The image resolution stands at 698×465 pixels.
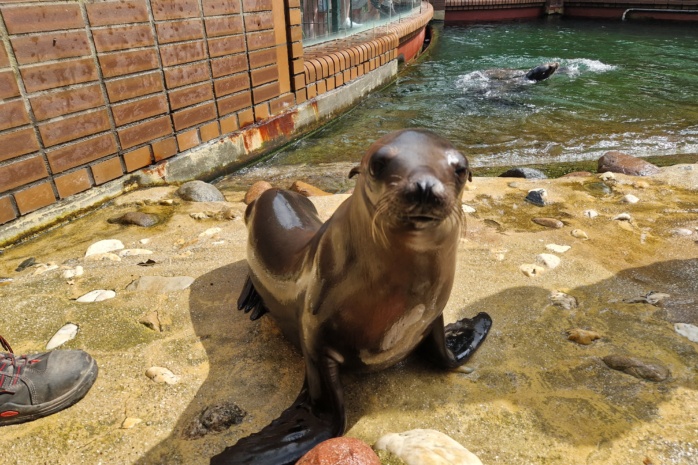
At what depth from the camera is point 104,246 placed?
3281mm

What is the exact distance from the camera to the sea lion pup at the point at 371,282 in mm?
1447

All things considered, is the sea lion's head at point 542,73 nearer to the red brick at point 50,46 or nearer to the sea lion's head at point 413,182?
the red brick at point 50,46

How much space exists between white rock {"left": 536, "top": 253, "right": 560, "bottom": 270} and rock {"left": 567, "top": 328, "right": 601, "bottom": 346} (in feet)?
2.26

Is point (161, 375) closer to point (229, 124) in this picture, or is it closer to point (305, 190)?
point (305, 190)

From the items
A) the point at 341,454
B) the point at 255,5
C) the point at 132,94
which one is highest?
the point at 255,5

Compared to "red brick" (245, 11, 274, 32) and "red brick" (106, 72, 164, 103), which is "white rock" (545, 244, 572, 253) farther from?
"red brick" (245, 11, 274, 32)

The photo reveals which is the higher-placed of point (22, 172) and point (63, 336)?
point (22, 172)

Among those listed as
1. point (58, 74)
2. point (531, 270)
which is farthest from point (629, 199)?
point (58, 74)

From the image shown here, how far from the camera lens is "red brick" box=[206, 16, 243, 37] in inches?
181

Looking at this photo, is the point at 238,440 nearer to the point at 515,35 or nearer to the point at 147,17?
the point at 147,17

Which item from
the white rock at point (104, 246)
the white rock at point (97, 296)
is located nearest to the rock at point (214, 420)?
the white rock at point (97, 296)

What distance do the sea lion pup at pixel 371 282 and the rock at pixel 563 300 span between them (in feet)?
2.14

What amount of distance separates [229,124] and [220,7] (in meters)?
1.09

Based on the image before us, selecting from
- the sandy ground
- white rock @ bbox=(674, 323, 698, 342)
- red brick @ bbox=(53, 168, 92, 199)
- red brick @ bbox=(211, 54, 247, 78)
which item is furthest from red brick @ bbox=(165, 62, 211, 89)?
white rock @ bbox=(674, 323, 698, 342)
